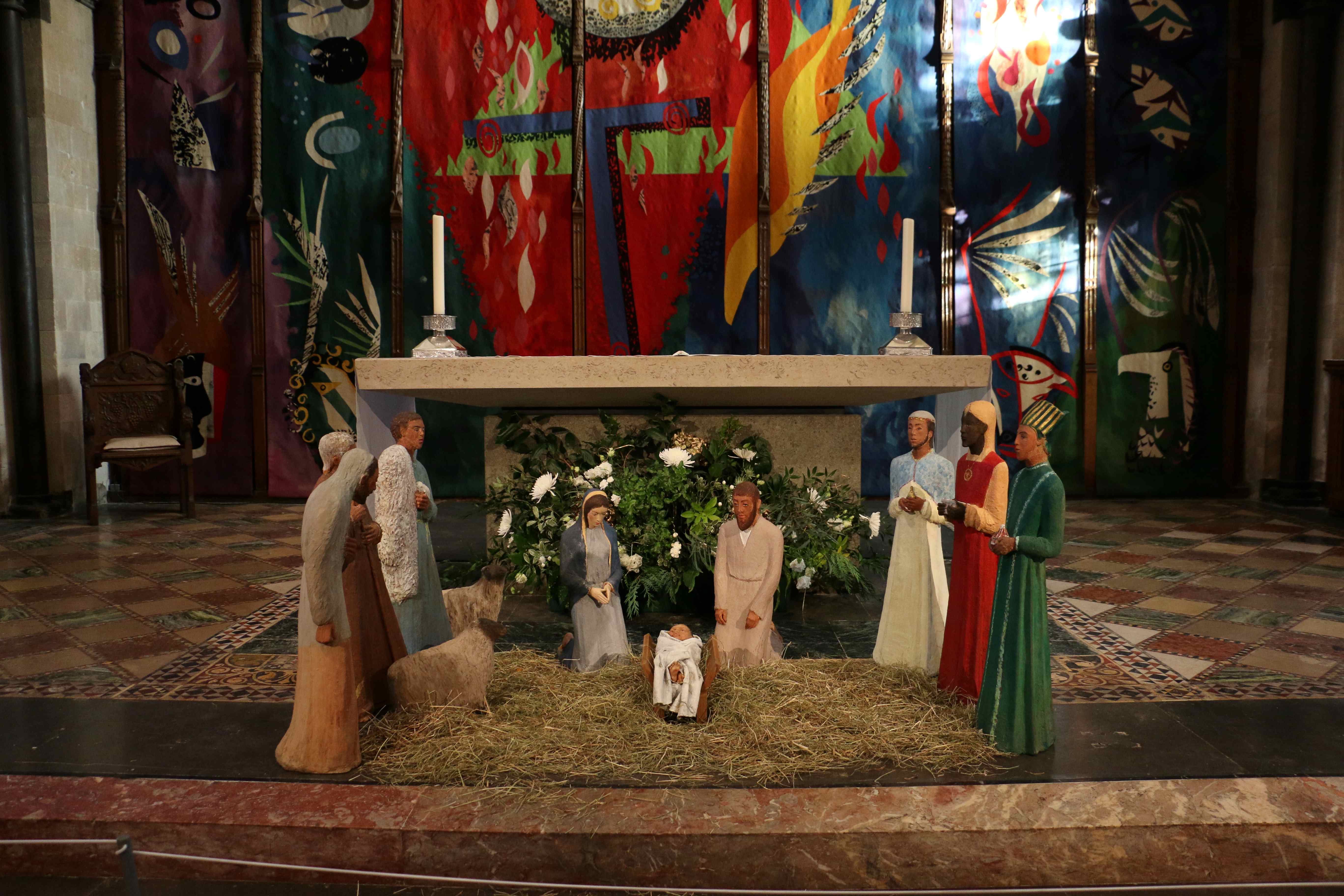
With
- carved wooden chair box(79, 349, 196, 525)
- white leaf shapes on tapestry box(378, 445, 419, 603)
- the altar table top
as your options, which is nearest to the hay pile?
white leaf shapes on tapestry box(378, 445, 419, 603)

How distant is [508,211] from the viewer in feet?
25.5

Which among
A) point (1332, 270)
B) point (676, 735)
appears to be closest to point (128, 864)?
point (676, 735)

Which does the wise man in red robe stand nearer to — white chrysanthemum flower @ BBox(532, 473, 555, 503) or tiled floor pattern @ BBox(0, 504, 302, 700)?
white chrysanthemum flower @ BBox(532, 473, 555, 503)

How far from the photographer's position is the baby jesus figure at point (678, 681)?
2.67m

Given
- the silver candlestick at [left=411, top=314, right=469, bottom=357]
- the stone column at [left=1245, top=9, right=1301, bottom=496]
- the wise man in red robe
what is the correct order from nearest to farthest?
1. the wise man in red robe
2. the silver candlestick at [left=411, top=314, right=469, bottom=357]
3. the stone column at [left=1245, top=9, right=1301, bottom=496]

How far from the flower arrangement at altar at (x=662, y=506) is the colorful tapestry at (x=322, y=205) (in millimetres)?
3975

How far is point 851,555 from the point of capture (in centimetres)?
451

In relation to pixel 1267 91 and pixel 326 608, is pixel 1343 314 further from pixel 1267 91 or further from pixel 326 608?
pixel 326 608

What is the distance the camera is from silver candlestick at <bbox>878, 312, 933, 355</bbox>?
3693mm

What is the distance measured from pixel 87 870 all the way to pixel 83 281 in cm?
710

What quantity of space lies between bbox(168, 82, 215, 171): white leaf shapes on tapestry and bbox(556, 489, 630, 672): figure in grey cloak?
6719 millimetres

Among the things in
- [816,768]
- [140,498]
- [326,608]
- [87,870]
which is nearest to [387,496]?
[326,608]

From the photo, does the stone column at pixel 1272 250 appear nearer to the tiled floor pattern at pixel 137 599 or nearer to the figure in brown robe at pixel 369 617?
the figure in brown robe at pixel 369 617

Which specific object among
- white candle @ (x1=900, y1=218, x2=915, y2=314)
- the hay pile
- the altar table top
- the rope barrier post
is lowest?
the hay pile
